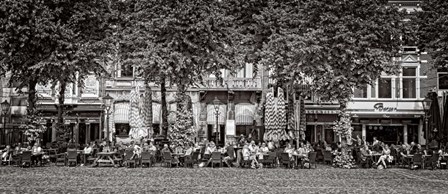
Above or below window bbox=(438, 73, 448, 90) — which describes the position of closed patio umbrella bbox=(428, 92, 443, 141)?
below

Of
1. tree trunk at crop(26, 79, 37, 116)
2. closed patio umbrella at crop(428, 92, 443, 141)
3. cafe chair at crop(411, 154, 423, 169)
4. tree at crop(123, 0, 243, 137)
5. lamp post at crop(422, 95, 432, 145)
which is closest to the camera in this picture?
cafe chair at crop(411, 154, 423, 169)

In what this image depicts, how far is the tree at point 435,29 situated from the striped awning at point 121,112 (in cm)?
2168

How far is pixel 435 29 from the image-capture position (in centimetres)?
3294

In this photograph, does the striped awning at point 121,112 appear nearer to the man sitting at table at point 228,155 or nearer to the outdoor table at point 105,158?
the outdoor table at point 105,158

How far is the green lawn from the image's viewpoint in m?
19.9

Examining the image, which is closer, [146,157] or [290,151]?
[146,157]

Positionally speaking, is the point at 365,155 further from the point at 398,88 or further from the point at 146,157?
the point at 398,88

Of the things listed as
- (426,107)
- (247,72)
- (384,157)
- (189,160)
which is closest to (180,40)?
(189,160)

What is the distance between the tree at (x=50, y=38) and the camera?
30.0 meters

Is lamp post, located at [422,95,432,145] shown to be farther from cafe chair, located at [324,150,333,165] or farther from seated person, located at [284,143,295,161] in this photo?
seated person, located at [284,143,295,161]

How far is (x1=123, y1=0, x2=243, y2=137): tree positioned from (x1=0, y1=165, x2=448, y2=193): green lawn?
18.6 feet

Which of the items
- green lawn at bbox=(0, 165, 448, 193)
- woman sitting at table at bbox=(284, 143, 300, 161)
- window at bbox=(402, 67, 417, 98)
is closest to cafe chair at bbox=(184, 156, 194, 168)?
green lawn at bbox=(0, 165, 448, 193)

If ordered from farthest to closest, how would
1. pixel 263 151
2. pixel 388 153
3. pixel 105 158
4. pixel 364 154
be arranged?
1. pixel 105 158
2. pixel 388 153
3. pixel 364 154
4. pixel 263 151

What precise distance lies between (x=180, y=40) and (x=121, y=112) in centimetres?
1552
